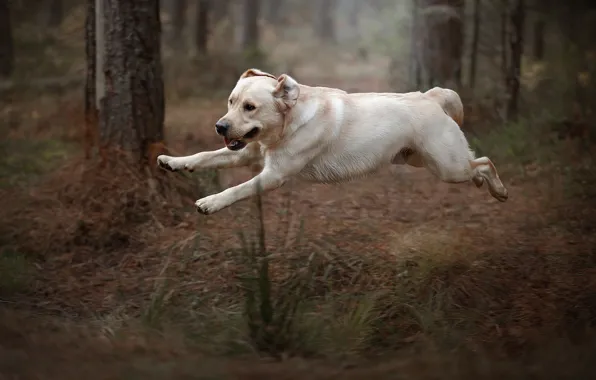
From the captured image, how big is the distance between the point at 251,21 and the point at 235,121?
1914 centimetres

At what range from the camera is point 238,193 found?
513cm

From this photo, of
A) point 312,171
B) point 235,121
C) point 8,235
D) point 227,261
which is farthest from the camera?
point 8,235

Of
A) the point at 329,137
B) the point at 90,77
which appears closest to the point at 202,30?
the point at 90,77

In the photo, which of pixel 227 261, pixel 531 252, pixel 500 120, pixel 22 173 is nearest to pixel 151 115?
pixel 227 261

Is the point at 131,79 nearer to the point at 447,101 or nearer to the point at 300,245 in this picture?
the point at 300,245

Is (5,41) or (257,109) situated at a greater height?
(257,109)

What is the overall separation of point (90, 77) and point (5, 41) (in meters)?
8.83

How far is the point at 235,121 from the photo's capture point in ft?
16.4

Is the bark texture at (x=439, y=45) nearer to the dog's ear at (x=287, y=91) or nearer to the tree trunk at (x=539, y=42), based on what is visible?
the tree trunk at (x=539, y=42)

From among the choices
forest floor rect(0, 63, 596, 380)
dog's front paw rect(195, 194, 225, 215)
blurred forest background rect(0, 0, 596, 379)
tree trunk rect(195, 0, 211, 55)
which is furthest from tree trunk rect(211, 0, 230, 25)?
dog's front paw rect(195, 194, 225, 215)

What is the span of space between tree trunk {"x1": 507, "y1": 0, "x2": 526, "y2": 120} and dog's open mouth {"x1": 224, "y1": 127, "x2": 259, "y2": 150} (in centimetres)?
679

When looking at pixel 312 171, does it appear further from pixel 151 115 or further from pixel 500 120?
pixel 500 120

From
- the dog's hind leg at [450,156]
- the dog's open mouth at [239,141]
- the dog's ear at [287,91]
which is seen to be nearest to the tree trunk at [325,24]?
the dog's hind leg at [450,156]

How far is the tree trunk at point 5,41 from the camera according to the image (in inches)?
623
